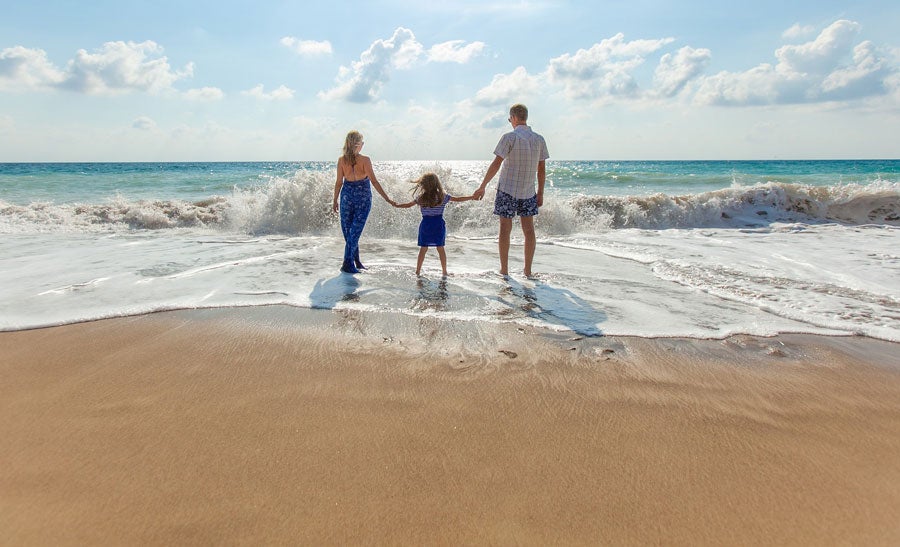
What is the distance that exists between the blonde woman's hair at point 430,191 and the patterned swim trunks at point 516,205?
0.71m

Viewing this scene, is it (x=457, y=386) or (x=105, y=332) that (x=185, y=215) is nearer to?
(x=105, y=332)

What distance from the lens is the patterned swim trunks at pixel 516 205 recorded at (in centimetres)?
617

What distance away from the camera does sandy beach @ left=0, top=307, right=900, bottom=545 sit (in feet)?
6.05

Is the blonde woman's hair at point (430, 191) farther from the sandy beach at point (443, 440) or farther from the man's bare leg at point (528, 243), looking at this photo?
the sandy beach at point (443, 440)

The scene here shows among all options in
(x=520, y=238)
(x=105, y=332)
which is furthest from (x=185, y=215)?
(x=105, y=332)

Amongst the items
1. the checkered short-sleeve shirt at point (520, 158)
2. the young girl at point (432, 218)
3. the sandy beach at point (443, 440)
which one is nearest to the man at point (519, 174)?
the checkered short-sleeve shirt at point (520, 158)

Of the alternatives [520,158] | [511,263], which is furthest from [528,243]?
[520,158]

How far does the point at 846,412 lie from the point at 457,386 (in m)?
2.13

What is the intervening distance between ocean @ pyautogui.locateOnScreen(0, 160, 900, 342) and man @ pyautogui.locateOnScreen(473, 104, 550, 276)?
623mm

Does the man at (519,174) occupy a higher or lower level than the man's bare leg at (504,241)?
higher

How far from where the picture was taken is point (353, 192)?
6.62m

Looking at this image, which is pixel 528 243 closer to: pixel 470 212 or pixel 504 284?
pixel 504 284

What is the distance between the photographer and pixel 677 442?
2.41 meters

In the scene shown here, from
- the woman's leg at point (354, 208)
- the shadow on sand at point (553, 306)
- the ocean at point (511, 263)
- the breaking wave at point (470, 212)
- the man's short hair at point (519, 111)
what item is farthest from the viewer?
the breaking wave at point (470, 212)
